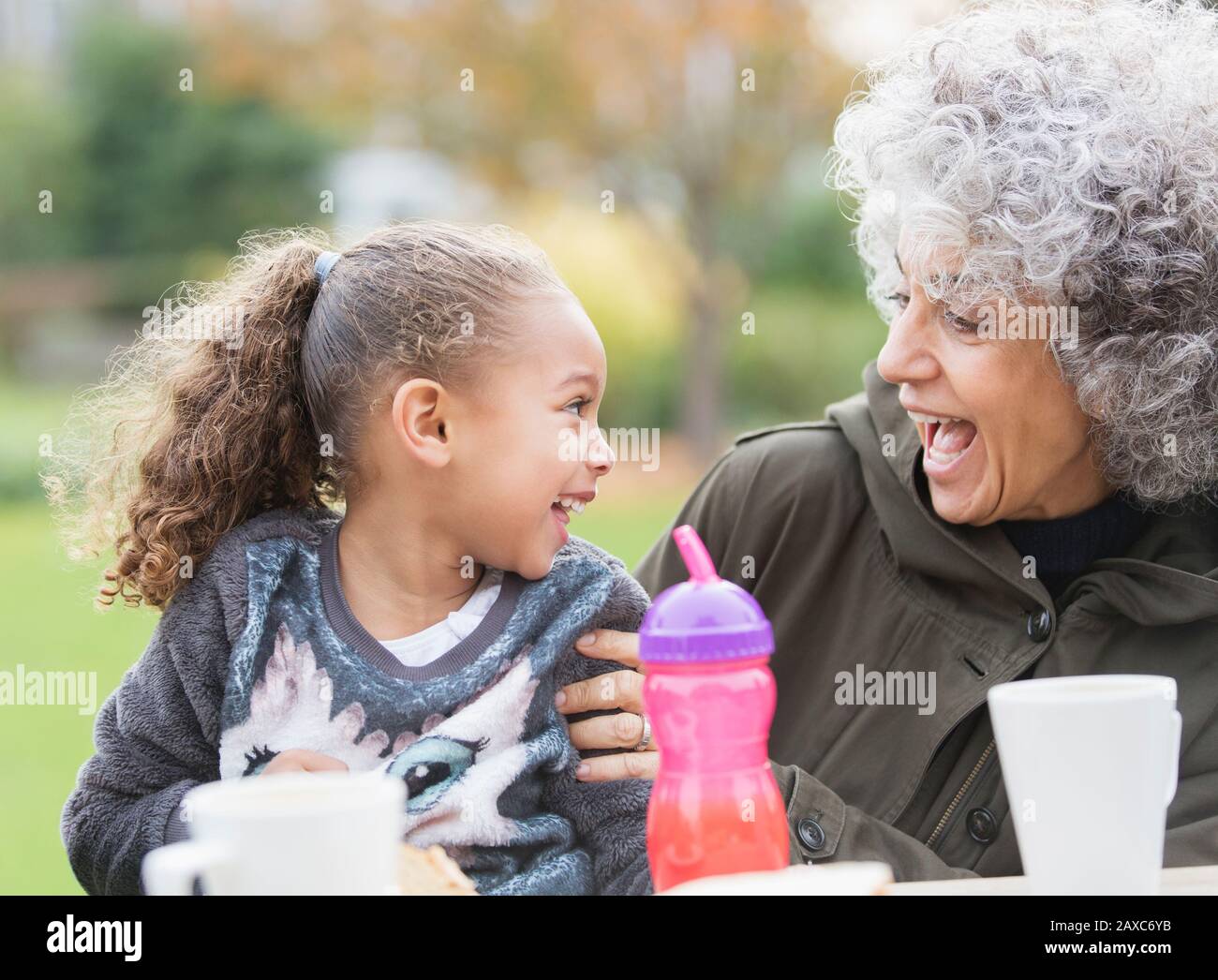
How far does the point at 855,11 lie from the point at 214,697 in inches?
488

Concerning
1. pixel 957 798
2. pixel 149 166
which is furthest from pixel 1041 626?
pixel 149 166

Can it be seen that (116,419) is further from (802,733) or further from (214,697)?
(802,733)

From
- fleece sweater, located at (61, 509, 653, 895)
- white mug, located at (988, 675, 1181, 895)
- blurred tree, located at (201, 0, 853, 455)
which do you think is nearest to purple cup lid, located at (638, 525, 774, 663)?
white mug, located at (988, 675, 1181, 895)

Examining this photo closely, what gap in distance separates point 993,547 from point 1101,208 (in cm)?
53

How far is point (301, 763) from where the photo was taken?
1577 millimetres

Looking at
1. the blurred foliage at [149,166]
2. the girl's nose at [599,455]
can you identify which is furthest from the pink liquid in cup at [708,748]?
the blurred foliage at [149,166]

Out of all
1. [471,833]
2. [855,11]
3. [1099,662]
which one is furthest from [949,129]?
[855,11]

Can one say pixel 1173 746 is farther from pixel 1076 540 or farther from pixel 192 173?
pixel 192 173

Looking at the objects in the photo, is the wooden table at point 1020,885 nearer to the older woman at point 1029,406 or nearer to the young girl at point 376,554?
the young girl at point 376,554

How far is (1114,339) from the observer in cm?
202

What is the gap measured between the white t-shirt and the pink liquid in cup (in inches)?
19.0

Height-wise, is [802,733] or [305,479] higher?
[305,479]

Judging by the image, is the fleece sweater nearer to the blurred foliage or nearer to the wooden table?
the wooden table

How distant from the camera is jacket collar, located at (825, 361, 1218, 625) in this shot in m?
1.93
